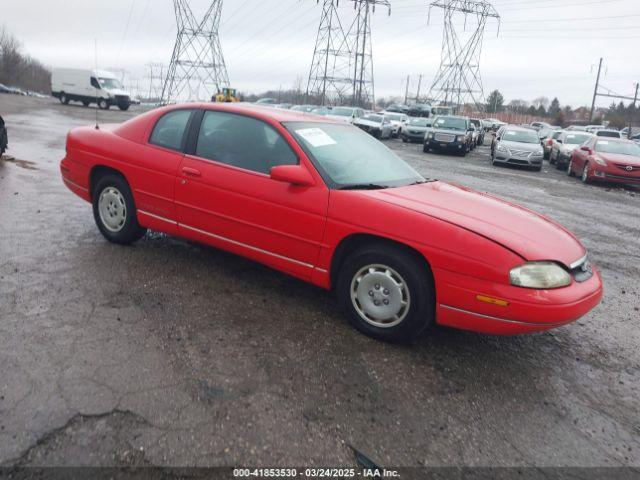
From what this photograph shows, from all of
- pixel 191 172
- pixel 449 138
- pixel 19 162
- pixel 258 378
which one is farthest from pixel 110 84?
pixel 258 378

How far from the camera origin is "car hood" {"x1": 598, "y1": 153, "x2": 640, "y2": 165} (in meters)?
13.9

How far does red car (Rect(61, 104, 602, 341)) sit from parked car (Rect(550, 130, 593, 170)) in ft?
53.7

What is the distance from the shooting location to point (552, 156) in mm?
20953

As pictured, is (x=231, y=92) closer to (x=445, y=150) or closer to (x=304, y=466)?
(x=445, y=150)

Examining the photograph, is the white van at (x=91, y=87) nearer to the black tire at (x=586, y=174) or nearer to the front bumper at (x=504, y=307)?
the black tire at (x=586, y=174)

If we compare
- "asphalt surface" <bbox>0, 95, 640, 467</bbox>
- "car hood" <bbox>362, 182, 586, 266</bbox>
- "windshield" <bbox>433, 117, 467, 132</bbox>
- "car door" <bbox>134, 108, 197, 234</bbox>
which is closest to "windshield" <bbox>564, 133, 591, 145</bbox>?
"windshield" <bbox>433, 117, 467, 132</bbox>

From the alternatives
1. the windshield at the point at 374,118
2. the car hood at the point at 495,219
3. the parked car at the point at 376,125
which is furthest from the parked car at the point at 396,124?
the car hood at the point at 495,219

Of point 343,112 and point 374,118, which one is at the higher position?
point 343,112

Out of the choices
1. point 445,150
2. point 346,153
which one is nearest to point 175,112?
point 346,153

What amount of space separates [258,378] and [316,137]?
6.79 ft

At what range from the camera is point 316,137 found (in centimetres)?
410

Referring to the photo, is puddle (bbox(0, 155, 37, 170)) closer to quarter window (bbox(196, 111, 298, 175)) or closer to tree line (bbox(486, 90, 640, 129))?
quarter window (bbox(196, 111, 298, 175))

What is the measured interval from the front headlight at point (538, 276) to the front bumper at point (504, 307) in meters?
0.04

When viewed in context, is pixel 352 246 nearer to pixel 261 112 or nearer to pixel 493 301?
pixel 493 301
